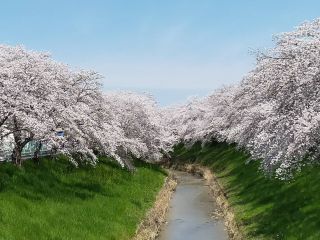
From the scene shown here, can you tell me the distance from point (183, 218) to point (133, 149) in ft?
42.4

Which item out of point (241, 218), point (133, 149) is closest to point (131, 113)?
point (133, 149)

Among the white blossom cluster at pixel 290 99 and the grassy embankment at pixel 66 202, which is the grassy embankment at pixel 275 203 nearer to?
the white blossom cluster at pixel 290 99

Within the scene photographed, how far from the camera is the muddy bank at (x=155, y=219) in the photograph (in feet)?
91.8

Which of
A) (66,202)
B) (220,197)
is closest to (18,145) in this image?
(66,202)

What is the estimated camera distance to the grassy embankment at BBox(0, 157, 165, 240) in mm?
22797

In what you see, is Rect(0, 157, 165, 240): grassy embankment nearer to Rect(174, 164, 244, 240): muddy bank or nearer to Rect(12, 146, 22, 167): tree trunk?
Rect(12, 146, 22, 167): tree trunk

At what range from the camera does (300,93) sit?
806 inches

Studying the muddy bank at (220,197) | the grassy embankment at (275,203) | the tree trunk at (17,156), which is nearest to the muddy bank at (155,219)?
the muddy bank at (220,197)

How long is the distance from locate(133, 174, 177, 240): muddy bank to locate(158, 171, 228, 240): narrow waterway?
1.72 feet

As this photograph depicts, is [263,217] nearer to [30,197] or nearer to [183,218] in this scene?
[183,218]

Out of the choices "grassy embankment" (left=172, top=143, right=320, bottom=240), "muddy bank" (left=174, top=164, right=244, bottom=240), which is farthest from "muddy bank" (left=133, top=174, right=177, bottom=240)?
"grassy embankment" (left=172, top=143, right=320, bottom=240)

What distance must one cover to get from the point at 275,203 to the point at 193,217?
804 cm

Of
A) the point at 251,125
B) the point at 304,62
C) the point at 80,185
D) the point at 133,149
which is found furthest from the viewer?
the point at 133,149

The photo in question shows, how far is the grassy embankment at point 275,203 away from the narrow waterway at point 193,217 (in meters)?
1.78
